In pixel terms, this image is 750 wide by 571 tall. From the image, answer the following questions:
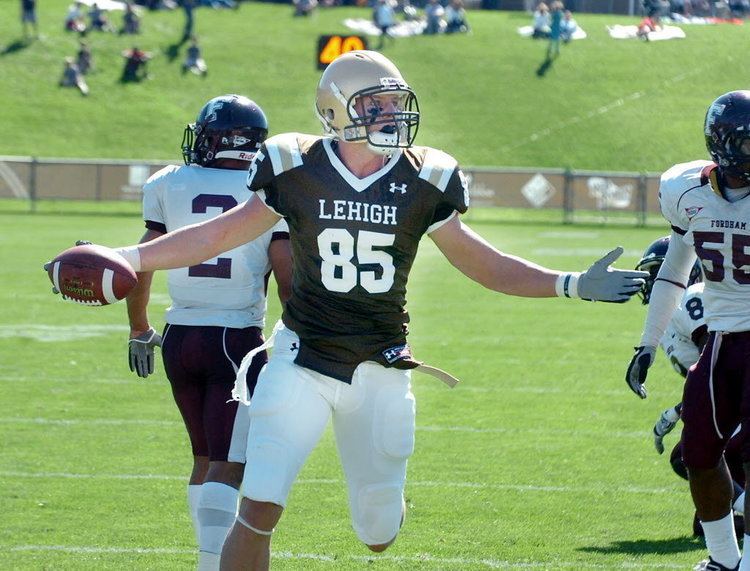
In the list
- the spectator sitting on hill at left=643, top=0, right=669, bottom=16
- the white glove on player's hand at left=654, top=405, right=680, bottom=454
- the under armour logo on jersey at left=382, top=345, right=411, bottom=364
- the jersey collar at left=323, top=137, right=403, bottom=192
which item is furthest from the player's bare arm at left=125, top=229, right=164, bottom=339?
the spectator sitting on hill at left=643, top=0, right=669, bottom=16

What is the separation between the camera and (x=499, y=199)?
26.8 metres

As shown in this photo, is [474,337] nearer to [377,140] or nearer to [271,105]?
[377,140]

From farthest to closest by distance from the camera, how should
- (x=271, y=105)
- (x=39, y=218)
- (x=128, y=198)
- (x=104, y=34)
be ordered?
1. (x=104, y=34)
2. (x=271, y=105)
3. (x=128, y=198)
4. (x=39, y=218)

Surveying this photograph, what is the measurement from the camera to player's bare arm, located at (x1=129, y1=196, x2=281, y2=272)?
12.5ft

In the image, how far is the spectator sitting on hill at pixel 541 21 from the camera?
32.4 meters

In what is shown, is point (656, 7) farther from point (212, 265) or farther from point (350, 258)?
point (350, 258)

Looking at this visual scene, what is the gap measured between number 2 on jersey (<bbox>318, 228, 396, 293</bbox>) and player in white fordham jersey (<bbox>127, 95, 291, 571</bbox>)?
0.65 m

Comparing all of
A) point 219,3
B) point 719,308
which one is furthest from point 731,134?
point 219,3

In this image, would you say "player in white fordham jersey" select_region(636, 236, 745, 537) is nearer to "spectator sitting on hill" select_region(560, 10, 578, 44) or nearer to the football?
the football

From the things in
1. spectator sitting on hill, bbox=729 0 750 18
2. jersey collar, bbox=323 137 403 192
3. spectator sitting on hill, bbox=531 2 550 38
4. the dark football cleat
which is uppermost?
jersey collar, bbox=323 137 403 192

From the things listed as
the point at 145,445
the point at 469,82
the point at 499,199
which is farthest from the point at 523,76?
the point at 145,445

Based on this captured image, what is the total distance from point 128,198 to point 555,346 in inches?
672

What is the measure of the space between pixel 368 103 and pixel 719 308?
4.89 ft

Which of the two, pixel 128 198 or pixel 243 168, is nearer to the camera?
pixel 243 168
